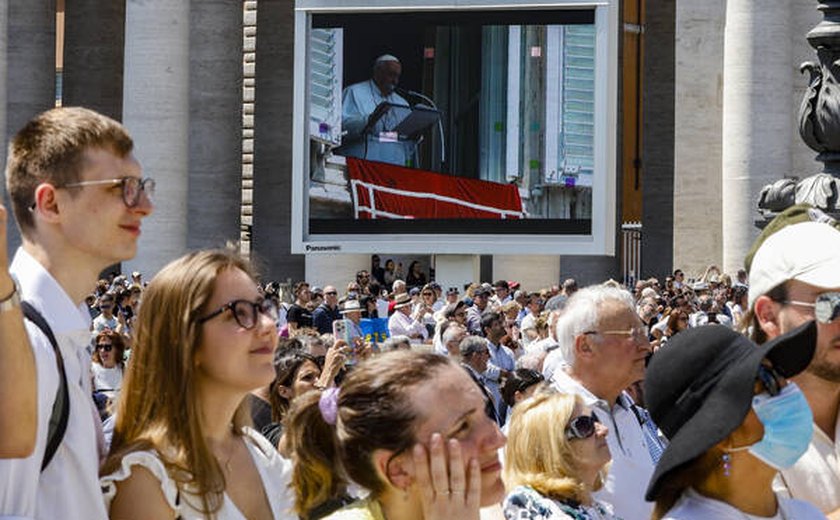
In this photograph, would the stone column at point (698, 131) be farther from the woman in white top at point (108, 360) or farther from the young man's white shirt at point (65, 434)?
the young man's white shirt at point (65, 434)

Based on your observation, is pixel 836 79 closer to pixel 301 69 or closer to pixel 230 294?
pixel 230 294

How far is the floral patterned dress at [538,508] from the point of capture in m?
6.42

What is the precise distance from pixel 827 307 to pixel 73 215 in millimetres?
2229

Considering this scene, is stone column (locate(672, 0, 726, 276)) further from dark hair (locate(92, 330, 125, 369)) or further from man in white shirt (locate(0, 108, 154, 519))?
man in white shirt (locate(0, 108, 154, 519))

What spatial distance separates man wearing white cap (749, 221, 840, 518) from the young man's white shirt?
2035 millimetres

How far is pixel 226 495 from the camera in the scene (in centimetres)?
520

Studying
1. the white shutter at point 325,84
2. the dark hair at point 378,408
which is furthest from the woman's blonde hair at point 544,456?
the white shutter at point 325,84

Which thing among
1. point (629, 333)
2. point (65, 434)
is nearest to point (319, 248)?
point (629, 333)

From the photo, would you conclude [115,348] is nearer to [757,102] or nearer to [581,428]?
[581,428]

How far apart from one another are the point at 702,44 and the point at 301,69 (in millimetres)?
7815

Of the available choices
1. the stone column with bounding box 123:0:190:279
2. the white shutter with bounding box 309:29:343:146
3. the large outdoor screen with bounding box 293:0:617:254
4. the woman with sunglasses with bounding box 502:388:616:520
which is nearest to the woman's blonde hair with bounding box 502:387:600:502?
the woman with sunglasses with bounding box 502:388:616:520

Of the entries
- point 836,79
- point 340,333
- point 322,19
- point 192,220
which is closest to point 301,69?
point 322,19

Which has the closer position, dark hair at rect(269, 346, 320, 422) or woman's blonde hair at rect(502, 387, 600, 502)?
woman's blonde hair at rect(502, 387, 600, 502)

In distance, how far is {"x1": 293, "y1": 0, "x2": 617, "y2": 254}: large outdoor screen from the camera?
3434 cm
